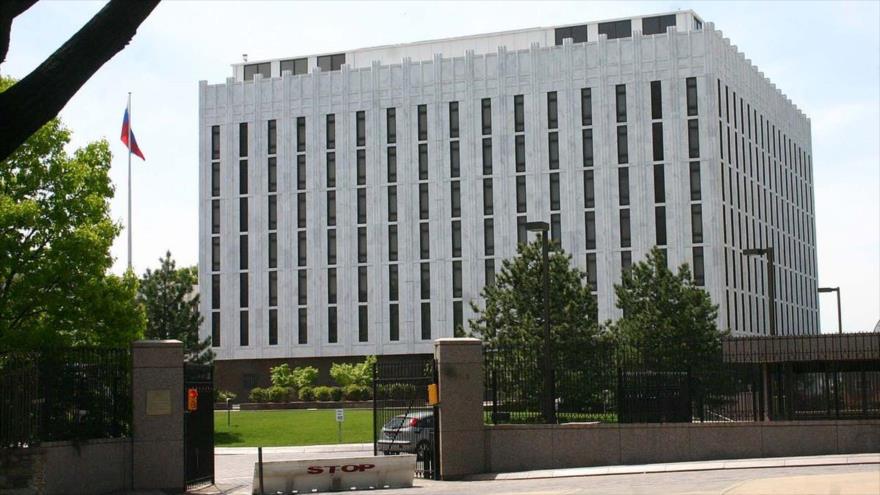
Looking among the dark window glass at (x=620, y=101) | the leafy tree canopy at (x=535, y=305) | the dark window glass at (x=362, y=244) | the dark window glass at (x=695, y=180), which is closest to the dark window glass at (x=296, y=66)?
the dark window glass at (x=362, y=244)

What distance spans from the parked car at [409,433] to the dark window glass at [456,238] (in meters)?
56.3

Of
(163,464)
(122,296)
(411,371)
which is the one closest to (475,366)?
(411,371)

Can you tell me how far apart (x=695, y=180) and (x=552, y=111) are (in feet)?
34.8

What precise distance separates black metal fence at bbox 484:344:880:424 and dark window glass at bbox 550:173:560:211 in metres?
54.6

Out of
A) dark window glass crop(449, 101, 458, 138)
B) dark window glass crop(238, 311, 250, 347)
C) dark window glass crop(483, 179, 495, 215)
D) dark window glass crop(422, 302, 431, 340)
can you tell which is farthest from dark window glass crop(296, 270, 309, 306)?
dark window glass crop(449, 101, 458, 138)

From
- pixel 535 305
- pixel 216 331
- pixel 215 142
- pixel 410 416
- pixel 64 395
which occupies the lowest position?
pixel 410 416

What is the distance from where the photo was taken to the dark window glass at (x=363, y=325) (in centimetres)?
8806

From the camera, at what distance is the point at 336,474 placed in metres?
25.3

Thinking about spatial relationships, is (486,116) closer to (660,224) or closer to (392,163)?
(392,163)

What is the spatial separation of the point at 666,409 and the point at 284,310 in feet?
209

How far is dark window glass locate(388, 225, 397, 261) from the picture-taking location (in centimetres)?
8788

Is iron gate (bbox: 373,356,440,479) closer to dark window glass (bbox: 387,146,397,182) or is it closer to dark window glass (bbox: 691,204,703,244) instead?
dark window glass (bbox: 691,204,703,244)

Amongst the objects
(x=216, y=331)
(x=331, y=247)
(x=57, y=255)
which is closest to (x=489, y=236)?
(x=331, y=247)

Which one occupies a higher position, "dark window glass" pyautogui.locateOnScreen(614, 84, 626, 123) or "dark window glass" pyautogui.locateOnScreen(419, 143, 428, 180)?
"dark window glass" pyautogui.locateOnScreen(614, 84, 626, 123)
